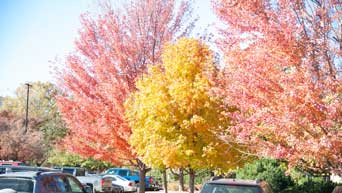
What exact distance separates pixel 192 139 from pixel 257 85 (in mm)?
5845

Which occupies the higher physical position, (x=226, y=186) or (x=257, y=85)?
(x=257, y=85)

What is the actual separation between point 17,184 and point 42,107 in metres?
50.1

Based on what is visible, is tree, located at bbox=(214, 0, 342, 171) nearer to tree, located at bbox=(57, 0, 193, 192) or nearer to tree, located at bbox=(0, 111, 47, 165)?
tree, located at bbox=(57, 0, 193, 192)

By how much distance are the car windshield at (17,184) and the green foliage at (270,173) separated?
504 inches

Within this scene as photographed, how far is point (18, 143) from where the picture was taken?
40344mm

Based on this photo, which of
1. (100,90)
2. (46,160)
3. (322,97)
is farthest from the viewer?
(46,160)

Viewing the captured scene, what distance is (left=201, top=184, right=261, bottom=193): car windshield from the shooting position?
9664 millimetres

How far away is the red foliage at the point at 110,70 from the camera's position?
18141 mm

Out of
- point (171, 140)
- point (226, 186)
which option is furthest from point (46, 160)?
point (226, 186)

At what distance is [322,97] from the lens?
9.28m

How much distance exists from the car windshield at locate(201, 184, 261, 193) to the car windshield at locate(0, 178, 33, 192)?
3705 mm

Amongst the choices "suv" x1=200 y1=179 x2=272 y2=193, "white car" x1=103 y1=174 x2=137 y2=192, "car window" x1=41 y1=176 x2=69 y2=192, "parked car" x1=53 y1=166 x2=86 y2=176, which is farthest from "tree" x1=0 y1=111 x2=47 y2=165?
"suv" x1=200 y1=179 x2=272 y2=193

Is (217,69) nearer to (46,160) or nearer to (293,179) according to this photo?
(293,179)

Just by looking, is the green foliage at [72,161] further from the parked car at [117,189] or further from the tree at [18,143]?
the parked car at [117,189]
